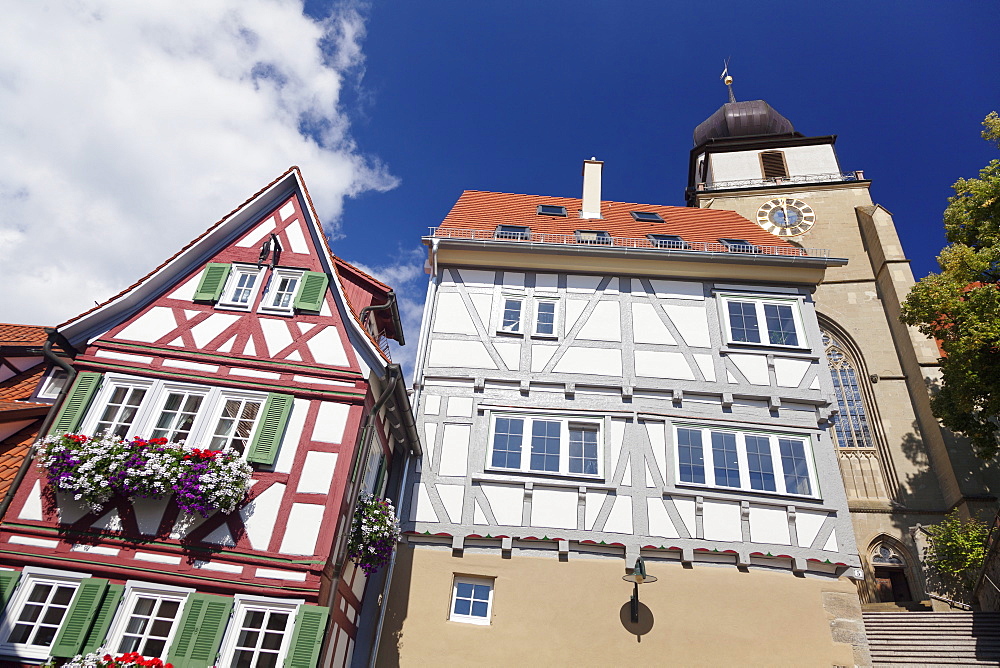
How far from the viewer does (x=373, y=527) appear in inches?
354

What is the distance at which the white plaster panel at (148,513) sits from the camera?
798 centimetres

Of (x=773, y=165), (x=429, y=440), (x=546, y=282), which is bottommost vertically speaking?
(x=429, y=440)

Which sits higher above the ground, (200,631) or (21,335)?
(21,335)

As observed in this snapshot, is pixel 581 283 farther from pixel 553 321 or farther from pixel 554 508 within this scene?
pixel 554 508

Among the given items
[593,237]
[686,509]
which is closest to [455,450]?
[686,509]

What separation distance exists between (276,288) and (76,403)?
3.10 metres

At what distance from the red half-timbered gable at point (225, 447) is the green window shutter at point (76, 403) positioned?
1.0 inches

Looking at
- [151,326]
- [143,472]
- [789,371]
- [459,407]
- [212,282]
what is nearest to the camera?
[143,472]

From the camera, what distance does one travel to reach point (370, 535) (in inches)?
352

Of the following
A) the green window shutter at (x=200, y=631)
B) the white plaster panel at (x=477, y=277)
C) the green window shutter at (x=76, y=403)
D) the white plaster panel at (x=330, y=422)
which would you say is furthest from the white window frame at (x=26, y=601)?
the white plaster panel at (x=477, y=277)

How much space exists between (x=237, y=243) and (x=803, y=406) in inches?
403

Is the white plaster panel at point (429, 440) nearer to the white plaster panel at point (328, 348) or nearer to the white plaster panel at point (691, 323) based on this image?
the white plaster panel at point (328, 348)

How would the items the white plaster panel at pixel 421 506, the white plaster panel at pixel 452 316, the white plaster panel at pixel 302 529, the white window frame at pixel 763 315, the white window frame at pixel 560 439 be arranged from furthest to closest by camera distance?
the white plaster panel at pixel 452 316 < the white window frame at pixel 763 315 < the white window frame at pixel 560 439 < the white plaster panel at pixel 421 506 < the white plaster panel at pixel 302 529

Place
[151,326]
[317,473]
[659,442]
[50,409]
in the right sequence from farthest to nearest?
[659,442] < [151,326] < [50,409] < [317,473]
